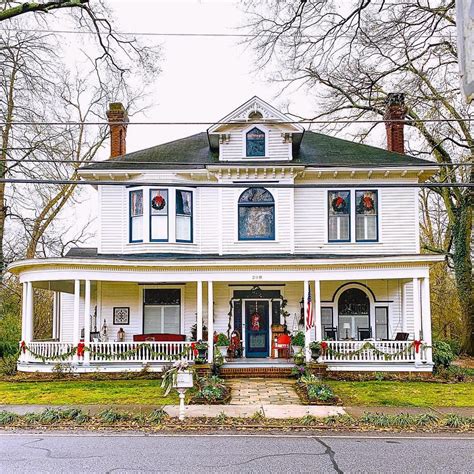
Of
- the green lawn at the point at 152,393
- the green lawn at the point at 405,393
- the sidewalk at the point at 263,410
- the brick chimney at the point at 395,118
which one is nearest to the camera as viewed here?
the sidewalk at the point at 263,410

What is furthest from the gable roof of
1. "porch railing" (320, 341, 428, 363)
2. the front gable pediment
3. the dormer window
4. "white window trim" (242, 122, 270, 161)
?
"porch railing" (320, 341, 428, 363)

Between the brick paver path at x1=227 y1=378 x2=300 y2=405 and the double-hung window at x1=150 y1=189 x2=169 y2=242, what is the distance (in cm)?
578

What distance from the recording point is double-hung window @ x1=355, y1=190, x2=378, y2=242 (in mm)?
21391

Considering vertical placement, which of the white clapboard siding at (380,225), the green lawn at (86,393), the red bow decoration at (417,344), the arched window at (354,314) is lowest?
the green lawn at (86,393)

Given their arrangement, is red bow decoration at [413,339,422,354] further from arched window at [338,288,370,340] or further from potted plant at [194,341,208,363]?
potted plant at [194,341,208,363]

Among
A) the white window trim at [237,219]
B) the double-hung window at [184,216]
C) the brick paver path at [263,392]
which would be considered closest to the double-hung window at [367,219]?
the white window trim at [237,219]

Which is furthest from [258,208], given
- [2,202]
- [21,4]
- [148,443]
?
A: [2,202]

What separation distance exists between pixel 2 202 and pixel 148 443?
2400 cm

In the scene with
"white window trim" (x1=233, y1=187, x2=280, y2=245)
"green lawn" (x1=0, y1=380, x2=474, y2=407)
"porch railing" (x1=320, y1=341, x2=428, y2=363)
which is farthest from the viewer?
"white window trim" (x1=233, y1=187, x2=280, y2=245)

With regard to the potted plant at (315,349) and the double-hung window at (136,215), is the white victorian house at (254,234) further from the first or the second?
the potted plant at (315,349)

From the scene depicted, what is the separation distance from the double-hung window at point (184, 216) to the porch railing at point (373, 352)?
626cm

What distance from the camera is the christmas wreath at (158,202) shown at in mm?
21188

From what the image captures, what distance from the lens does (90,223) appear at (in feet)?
139

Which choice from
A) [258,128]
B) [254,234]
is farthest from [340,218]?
[258,128]
